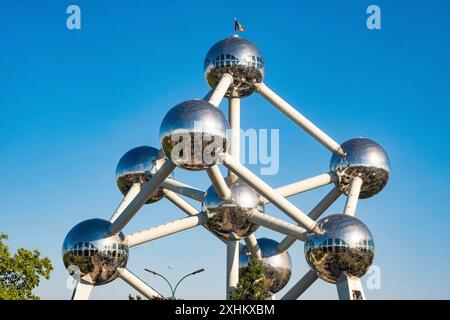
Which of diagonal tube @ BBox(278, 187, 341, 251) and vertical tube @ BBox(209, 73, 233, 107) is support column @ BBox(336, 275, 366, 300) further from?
vertical tube @ BBox(209, 73, 233, 107)

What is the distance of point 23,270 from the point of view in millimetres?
36969

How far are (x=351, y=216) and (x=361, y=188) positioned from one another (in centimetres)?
384

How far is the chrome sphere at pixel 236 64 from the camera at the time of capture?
81.6ft

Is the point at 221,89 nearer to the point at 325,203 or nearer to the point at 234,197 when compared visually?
the point at 234,197

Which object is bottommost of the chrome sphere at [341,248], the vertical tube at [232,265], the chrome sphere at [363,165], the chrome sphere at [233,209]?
the chrome sphere at [341,248]

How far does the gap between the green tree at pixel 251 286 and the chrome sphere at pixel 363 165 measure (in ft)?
14.1

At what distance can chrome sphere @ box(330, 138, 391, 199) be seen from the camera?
25047 millimetres

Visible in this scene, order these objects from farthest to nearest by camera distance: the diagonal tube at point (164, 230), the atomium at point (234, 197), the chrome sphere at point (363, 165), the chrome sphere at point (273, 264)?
the chrome sphere at point (273, 264) → the chrome sphere at point (363, 165) → the diagonal tube at point (164, 230) → the atomium at point (234, 197)

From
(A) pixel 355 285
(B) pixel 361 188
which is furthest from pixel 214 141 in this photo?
(B) pixel 361 188

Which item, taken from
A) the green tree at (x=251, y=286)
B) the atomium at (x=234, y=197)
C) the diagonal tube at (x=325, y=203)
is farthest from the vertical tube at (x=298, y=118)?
the green tree at (x=251, y=286)

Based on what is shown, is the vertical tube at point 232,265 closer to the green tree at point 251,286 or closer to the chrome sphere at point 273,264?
the chrome sphere at point 273,264

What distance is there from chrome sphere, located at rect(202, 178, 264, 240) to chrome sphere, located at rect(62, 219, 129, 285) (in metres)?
3.07
